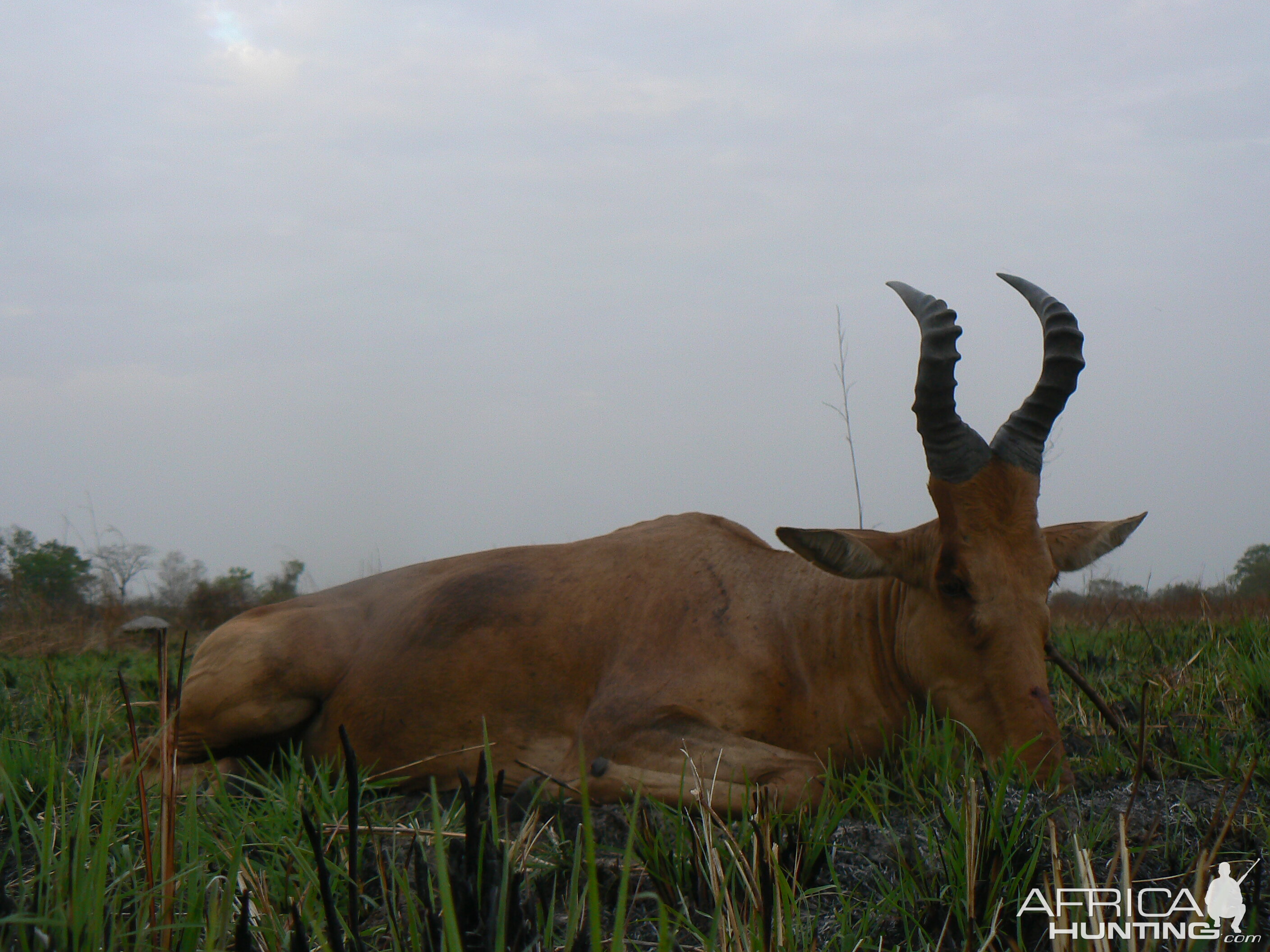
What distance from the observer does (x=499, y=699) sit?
4375 mm

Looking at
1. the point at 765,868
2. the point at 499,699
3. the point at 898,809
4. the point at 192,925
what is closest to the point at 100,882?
the point at 192,925

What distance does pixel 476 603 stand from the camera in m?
4.71

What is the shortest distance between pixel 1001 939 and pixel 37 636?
33.9 ft

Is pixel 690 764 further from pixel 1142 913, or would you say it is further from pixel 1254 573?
pixel 1254 573

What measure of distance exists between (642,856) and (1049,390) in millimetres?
2817

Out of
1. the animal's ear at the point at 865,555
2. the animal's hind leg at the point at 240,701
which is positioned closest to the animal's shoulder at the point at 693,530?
the animal's ear at the point at 865,555

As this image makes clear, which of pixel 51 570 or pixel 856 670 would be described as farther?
pixel 51 570

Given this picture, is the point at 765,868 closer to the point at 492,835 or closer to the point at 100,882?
the point at 492,835

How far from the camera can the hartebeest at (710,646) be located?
372 centimetres

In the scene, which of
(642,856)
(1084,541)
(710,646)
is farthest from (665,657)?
(1084,541)

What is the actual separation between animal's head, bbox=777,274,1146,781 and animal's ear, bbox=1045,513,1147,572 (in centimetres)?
11

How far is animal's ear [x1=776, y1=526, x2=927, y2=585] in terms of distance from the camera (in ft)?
13.1

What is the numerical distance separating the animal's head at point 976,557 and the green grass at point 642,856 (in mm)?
215

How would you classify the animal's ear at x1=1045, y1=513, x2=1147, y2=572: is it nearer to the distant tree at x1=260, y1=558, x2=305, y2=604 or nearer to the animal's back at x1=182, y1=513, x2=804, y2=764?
the animal's back at x1=182, y1=513, x2=804, y2=764
